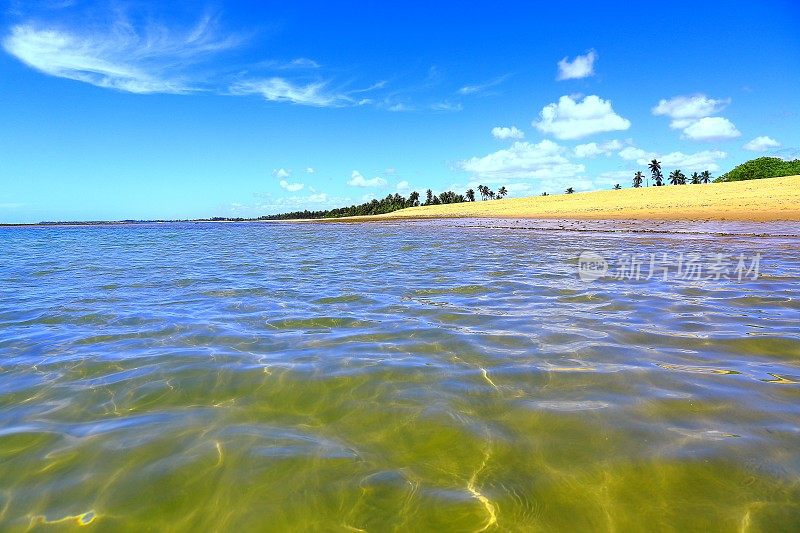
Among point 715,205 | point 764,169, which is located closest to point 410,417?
point 715,205

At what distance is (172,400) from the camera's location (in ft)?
13.5

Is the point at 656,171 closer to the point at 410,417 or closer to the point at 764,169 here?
the point at 764,169

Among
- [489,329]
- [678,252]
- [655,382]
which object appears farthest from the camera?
[678,252]

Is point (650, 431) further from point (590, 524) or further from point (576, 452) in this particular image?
point (590, 524)

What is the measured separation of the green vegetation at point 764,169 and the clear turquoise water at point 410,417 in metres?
119

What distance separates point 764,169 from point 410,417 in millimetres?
129900

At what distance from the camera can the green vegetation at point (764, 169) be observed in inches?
3752

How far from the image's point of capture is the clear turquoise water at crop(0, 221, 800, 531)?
2594 millimetres

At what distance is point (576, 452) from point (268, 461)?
218 cm

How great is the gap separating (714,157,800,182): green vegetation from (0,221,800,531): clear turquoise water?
11883 centimetres

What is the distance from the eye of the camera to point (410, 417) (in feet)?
11.9

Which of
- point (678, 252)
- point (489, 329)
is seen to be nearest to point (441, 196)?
point (678, 252)

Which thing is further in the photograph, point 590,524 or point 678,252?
point 678,252

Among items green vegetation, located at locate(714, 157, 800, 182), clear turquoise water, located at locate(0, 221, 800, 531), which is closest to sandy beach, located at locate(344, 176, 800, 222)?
clear turquoise water, located at locate(0, 221, 800, 531)
